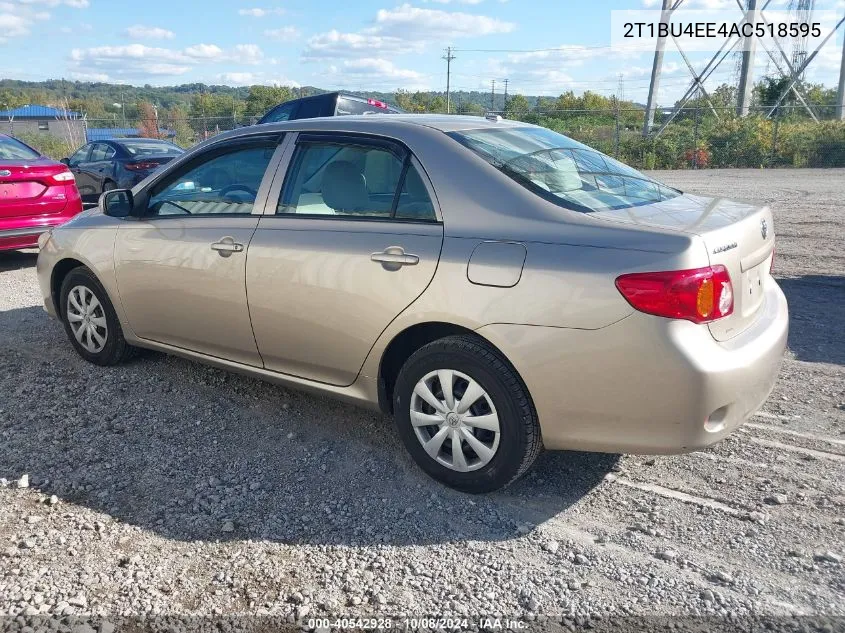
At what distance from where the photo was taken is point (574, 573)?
9.50 ft

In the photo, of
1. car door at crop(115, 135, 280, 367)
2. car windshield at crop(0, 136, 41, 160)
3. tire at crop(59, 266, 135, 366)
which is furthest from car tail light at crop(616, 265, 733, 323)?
car windshield at crop(0, 136, 41, 160)

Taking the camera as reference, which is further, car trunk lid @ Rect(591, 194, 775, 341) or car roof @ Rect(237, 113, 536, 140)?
car roof @ Rect(237, 113, 536, 140)

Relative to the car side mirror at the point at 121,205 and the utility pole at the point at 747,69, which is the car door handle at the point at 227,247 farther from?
the utility pole at the point at 747,69

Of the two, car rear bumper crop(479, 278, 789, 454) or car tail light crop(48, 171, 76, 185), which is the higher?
car tail light crop(48, 171, 76, 185)

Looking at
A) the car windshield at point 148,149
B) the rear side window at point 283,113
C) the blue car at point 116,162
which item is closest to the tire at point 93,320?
the rear side window at point 283,113

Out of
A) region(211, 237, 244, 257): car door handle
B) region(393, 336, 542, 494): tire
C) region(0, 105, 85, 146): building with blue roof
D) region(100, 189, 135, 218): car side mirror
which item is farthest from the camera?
region(0, 105, 85, 146): building with blue roof

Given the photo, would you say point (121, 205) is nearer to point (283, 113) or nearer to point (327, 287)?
point (327, 287)

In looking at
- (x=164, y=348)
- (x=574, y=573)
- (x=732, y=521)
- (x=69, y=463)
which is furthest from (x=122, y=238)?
(x=732, y=521)

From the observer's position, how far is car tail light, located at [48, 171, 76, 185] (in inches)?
341

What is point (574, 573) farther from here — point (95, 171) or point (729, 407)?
point (95, 171)

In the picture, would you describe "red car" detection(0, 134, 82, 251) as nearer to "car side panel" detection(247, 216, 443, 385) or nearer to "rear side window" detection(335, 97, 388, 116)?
"rear side window" detection(335, 97, 388, 116)

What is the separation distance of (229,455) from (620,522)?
79.3 inches

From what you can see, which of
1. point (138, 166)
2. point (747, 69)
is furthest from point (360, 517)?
point (747, 69)

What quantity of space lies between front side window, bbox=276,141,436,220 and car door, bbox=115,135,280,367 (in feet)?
0.76
